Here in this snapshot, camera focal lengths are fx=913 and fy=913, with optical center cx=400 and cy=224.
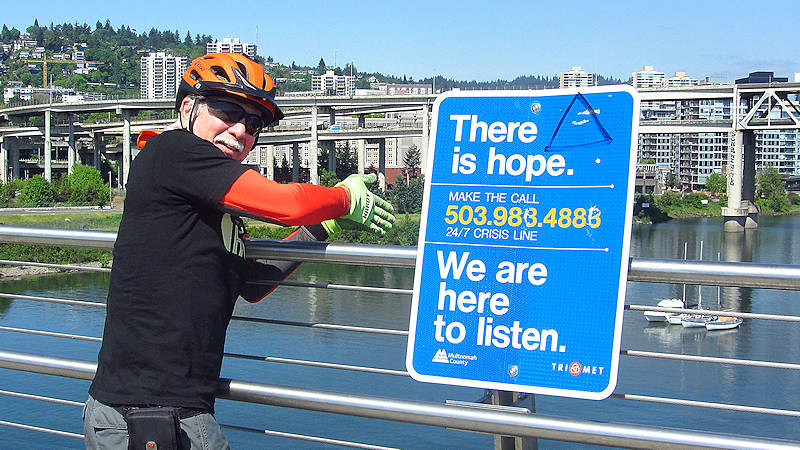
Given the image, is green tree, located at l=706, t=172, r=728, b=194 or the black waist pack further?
green tree, located at l=706, t=172, r=728, b=194

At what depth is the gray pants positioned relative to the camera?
1.45 meters

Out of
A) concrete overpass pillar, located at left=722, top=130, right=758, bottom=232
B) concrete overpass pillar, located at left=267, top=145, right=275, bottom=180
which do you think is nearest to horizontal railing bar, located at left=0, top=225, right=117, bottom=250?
concrete overpass pillar, located at left=722, top=130, right=758, bottom=232

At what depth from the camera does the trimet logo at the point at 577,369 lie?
143cm

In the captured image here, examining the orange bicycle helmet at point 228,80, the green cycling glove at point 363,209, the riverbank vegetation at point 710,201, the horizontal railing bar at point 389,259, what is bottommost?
the horizontal railing bar at point 389,259

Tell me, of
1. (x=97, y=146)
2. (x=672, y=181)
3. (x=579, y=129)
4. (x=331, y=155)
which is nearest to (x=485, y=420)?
(x=579, y=129)

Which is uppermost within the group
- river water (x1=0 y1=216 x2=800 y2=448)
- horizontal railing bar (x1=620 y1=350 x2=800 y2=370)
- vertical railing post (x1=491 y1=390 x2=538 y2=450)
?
horizontal railing bar (x1=620 y1=350 x2=800 y2=370)

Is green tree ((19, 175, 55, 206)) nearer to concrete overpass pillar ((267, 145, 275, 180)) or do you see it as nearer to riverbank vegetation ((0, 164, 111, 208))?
riverbank vegetation ((0, 164, 111, 208))

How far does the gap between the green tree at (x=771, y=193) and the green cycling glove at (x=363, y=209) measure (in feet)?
174

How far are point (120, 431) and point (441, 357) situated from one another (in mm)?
534

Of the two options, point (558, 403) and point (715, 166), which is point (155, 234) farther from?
point (715, 166)

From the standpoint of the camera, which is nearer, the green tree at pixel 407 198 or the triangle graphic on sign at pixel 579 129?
the triangle graphic on sign at pixel 579 129

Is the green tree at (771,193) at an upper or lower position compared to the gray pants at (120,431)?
upper

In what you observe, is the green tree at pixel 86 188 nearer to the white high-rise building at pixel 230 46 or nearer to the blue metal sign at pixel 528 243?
the blue metal sign at pixel 528 243

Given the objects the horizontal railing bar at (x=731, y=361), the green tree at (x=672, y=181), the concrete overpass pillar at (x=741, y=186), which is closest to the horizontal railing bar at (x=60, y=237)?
the horizontal railing bar at (x=731, y=361)
